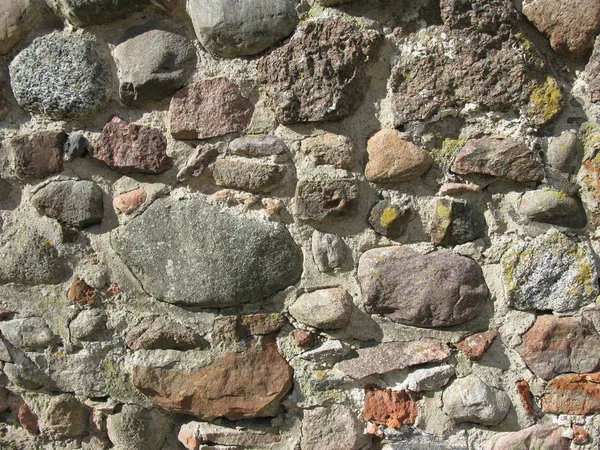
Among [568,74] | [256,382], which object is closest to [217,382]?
[256,382]

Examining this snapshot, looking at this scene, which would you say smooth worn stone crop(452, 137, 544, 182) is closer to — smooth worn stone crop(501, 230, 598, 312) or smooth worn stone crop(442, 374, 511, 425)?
smooth worn stone crop(501, 230, 598, 312)

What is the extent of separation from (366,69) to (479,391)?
750 mm

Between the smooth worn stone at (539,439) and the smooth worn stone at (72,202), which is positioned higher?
the smooth worn stone at (72,202)

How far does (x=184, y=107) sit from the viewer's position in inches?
53.5

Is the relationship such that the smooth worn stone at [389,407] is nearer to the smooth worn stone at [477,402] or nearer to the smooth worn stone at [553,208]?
the smooth worn stone at [477,402]

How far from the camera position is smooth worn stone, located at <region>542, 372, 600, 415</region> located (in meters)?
1.20

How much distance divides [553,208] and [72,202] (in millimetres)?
1115


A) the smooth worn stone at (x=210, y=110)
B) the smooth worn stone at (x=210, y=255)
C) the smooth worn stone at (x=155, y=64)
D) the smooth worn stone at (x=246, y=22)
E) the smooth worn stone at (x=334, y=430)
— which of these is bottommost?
the smooth worn stone at (x=334, y=430)

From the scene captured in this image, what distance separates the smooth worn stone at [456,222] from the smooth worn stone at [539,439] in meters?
0.43

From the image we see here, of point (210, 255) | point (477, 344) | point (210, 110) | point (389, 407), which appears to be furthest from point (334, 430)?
point (210, 110)

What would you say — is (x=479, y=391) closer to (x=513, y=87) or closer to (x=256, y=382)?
(x=256, y=382)

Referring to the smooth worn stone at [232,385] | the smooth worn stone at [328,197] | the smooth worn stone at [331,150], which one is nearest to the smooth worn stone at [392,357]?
the smooth worn stone at [232,385]

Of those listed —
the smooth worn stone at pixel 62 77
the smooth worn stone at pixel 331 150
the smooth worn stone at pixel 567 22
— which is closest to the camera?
the smooth worn stone at pixel 567 22

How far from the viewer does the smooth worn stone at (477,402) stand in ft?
3.98
